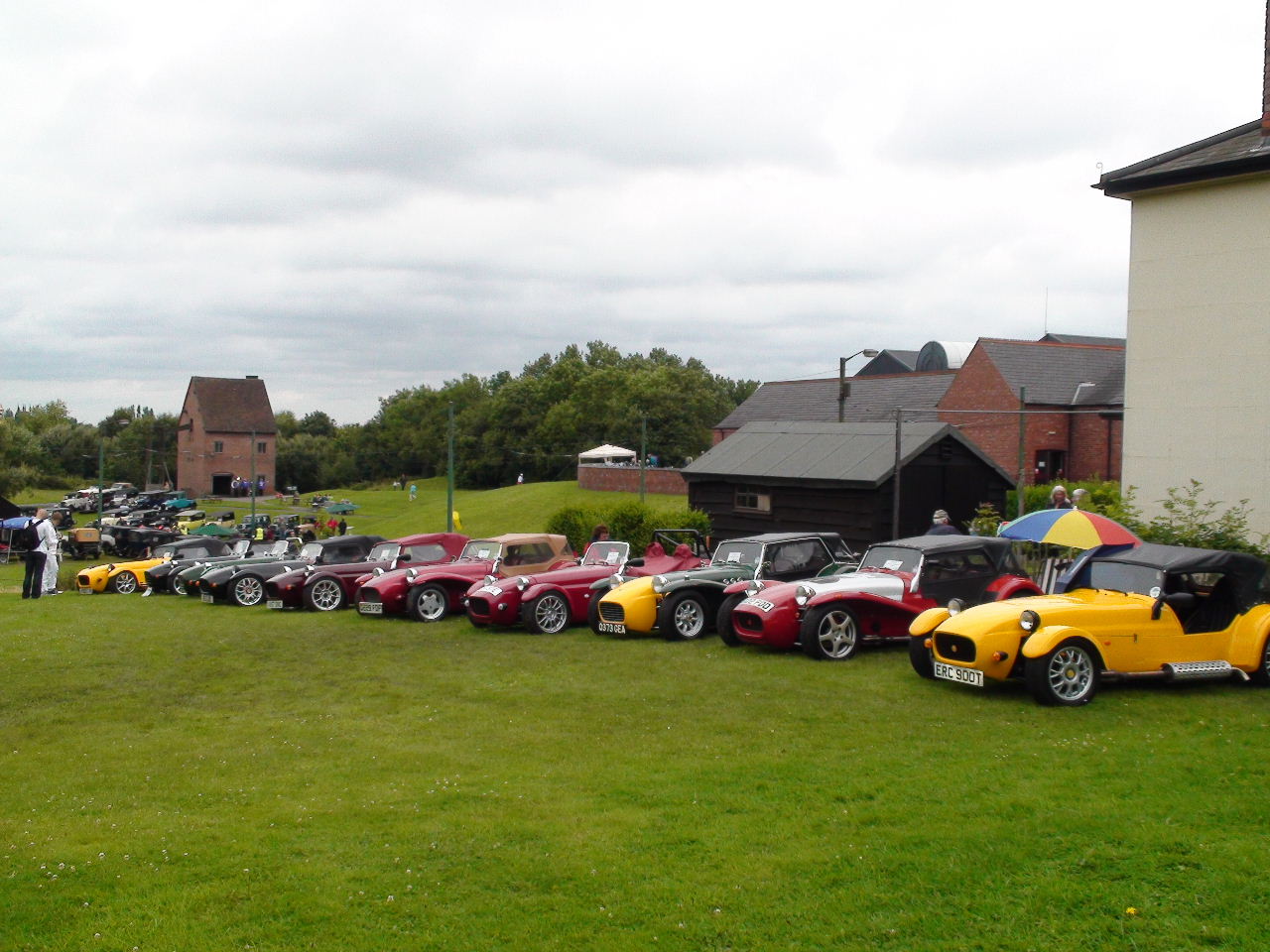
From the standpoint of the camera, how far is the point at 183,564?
85.5 ft

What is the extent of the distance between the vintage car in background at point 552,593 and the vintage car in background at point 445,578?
1230 millimetres

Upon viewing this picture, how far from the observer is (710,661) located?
13164mm

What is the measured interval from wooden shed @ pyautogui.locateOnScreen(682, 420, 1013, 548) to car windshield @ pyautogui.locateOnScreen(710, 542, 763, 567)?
7035 mm

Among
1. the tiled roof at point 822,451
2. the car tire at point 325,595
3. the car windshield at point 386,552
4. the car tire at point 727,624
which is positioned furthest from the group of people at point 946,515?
the car tire at point 325,595

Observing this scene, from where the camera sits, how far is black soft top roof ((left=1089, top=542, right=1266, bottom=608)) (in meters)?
10.8

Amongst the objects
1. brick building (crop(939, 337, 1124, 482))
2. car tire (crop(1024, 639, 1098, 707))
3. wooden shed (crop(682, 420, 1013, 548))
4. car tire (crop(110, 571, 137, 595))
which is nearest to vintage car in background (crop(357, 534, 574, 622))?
wooden shed (crop(682, 420, 1013, 548))

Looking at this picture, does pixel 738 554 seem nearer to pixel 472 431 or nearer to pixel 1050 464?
pixel 1050 464

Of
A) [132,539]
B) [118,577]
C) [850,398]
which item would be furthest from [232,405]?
[118,577]

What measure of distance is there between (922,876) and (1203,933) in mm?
1272

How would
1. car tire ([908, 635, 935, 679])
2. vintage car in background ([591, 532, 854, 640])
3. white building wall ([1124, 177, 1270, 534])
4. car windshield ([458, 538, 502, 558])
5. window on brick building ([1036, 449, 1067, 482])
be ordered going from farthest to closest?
window on brick building ([1036, 449, 1067, 482]) < car windshield ([458, 538, 502, 558]) < white building wall ([1124, 177, 1270, 534]) < vintage car in background ([591, 532, 854, 640]) < car tire ([908, 635, 935, 679])

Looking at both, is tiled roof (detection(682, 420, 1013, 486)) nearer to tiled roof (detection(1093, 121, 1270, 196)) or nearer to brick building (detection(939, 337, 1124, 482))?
tiled roof (detection(1093, 121, 1270, 196))

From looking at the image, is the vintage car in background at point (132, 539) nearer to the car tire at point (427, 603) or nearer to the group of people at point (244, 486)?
the car tire at point (427, 603)

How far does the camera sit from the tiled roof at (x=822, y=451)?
23922mm

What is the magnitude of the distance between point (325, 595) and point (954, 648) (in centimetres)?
1320
